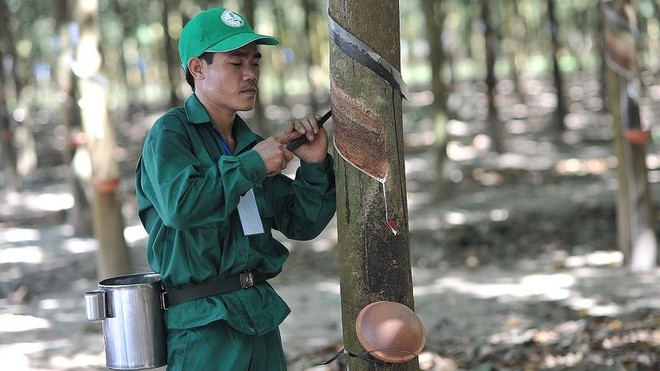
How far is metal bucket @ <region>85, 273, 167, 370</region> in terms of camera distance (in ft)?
9.33

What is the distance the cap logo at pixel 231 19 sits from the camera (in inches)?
112

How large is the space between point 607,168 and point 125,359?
37.8 ft

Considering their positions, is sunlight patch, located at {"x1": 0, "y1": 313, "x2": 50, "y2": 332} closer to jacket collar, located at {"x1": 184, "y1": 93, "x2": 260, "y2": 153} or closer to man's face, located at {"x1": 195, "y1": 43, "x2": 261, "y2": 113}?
jacket collar, located at {"x1": 184, "y1": 93, "x2": 260, "y2": 153}

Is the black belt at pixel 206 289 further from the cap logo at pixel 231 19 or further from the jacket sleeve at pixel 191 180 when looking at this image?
the cap logo at pixel 231 19

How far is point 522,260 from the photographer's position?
9.02 m

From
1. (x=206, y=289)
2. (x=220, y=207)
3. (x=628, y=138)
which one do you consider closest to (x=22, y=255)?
(x=628, y=138)

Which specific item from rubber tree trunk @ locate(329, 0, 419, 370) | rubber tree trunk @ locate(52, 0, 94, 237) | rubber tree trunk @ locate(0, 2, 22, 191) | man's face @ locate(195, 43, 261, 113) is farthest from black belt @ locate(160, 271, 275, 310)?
rubber tree trunk @ locate(0, 2, 22, 191)

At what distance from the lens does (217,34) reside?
2.82 metres

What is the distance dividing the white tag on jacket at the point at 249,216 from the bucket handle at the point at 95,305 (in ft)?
1.53

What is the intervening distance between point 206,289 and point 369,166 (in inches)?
23.4

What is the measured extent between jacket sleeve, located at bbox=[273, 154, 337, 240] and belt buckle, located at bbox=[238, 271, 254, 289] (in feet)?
0.78

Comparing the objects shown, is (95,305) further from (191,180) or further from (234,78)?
(234,78)

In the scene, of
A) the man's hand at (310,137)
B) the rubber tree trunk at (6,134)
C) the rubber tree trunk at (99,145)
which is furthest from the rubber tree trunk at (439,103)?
the man's hand at (310,137)

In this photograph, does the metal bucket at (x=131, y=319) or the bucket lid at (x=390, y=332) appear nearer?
the bucket lid at (x=390, y=332)
